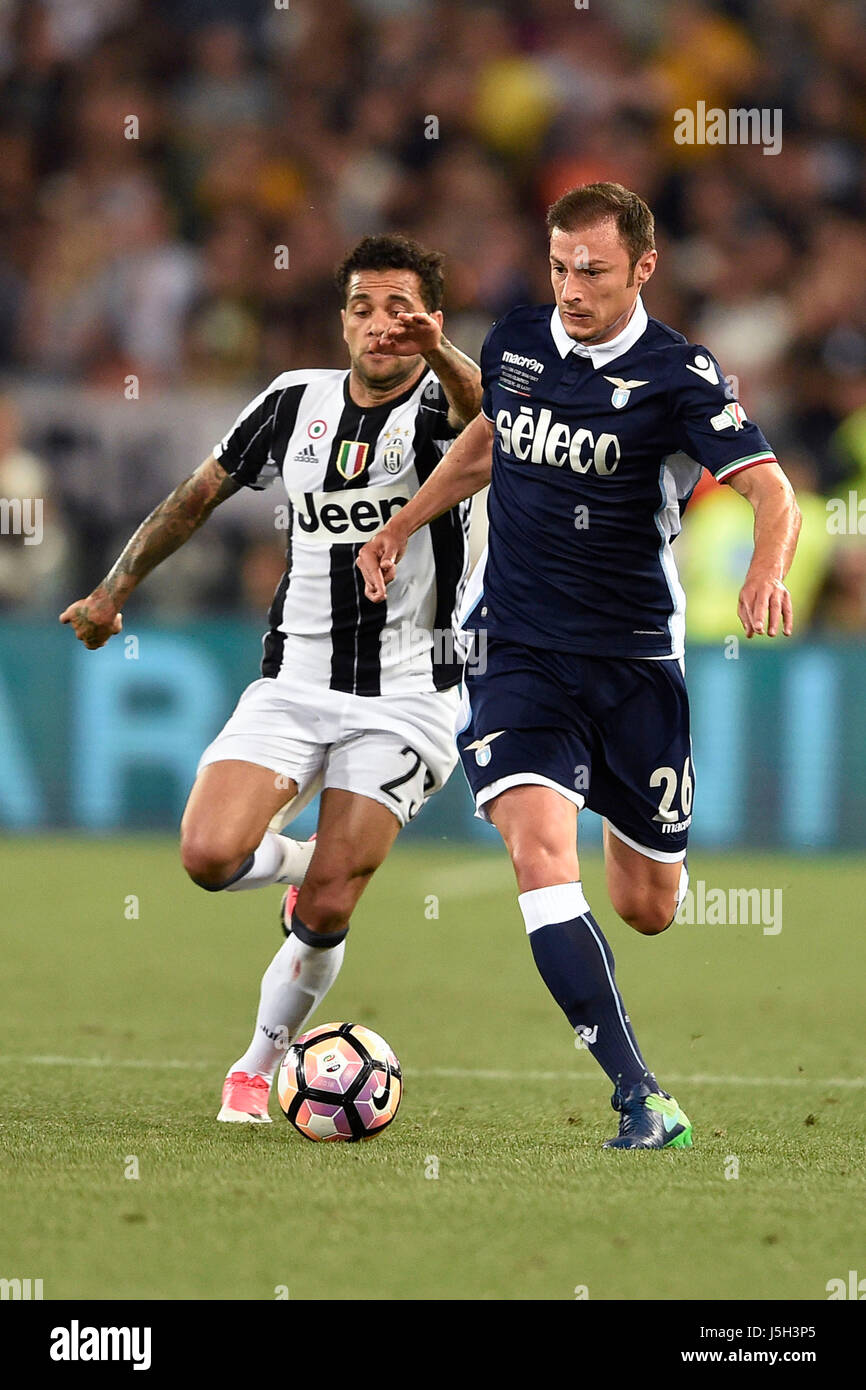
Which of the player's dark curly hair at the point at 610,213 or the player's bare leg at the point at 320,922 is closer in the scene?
the player's dark curly hair at the point at 610,213

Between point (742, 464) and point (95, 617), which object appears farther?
point (95, 617)

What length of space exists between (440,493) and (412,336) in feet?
1.51

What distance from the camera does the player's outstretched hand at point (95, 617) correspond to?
6.06 meters

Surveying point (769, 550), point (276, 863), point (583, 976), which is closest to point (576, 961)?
point (583, 976)

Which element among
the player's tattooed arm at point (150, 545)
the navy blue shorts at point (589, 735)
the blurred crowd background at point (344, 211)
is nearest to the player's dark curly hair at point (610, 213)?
the navy blue shorts at point (589, 735)

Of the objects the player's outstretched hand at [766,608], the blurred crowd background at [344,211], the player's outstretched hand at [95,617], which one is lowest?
the player's outstretched hand at [766,608]

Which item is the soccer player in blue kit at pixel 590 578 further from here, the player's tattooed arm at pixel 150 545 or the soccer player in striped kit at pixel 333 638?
the player's tattooed arm at pixel 150 545

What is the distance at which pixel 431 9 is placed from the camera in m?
16.6

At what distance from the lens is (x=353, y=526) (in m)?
6.09

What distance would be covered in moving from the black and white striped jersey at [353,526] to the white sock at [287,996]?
31.2 inches

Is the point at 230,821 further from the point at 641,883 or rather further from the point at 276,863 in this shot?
the point at 641,883
